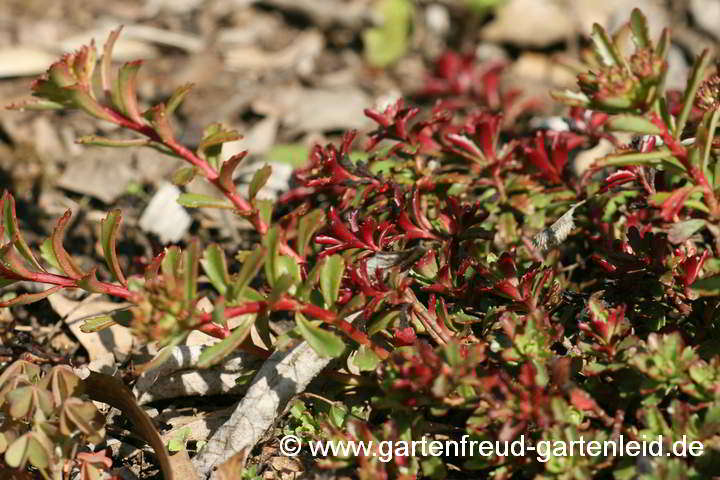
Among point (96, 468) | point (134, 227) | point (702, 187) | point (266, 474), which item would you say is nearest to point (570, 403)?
point (702, 187)

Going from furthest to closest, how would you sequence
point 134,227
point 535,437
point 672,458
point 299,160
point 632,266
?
point 299,160 < point 134,227 < point 632,266 < point 535,437 < point 672,458

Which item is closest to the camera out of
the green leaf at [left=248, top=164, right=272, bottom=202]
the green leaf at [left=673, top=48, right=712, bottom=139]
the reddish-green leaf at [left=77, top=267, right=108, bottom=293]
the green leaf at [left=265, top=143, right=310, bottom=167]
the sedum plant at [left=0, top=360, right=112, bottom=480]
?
the green leaf at [left=673, top=48, right=712, bottom=139]

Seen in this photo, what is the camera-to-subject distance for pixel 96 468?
2.33 meters

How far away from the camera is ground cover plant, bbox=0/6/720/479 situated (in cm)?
198

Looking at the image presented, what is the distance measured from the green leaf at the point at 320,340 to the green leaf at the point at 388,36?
4246 millimetres

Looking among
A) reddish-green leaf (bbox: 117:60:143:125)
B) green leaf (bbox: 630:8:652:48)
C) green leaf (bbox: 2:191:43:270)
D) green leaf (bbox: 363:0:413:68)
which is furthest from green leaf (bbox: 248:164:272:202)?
green leaf (bbox: 363:0:413:68)

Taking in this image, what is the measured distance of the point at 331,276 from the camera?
212 cm

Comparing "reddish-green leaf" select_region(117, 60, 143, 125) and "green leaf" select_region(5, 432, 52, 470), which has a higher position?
"reddish-green leaf" select_region(117, 60, 143, 125)

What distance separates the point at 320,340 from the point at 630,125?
39.9 inches

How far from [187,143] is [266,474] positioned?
268 centimetres

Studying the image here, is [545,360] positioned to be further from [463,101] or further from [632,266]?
[463,101]

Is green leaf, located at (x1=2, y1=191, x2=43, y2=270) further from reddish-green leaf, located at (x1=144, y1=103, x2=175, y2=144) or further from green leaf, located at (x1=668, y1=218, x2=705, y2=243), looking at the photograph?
green leaf, located at (x1=668, y1=218, x2=705, y2=243)

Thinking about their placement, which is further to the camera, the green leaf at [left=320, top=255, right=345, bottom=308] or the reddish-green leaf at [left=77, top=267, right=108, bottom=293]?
the reddish-green leaf at [left=77, top=267, right=108, bottom=293]

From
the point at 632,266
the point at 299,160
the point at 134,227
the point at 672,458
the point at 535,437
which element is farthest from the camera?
the point at 299,160
